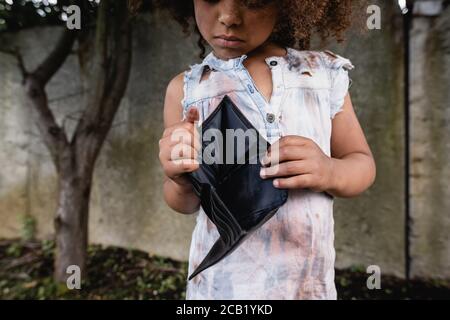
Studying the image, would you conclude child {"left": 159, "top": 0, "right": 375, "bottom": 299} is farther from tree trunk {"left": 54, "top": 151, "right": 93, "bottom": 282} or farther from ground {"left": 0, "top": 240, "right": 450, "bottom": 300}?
tree trunk {"left": 54, "top": 151, "right": 93, "bottom": 282}

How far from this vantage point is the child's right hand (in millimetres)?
686

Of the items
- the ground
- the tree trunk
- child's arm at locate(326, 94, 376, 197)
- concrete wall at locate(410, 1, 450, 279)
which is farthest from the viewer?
the tree trunk

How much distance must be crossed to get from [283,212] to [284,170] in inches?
5.6

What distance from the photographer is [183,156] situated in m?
0.69

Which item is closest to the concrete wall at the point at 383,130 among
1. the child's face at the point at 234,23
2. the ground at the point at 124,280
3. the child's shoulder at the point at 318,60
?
the ground at the point at 124,280

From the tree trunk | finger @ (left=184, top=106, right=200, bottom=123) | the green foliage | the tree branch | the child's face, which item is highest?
the green foliage

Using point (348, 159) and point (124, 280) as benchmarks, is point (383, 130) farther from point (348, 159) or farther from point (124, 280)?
point (124, 280)

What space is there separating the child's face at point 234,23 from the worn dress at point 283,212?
3 cm

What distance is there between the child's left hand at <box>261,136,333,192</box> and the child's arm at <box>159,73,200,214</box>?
0.13m

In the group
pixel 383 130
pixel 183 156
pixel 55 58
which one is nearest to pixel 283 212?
pixel 183 156

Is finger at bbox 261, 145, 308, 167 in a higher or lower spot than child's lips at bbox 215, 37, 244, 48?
lower

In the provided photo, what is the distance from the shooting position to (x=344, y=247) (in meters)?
2.14

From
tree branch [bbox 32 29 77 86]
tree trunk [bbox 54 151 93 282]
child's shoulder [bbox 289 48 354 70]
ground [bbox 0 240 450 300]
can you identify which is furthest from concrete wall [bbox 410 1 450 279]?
tree branch [bbox 32 29 77 86]

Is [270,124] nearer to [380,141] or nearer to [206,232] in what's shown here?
[206,232]
